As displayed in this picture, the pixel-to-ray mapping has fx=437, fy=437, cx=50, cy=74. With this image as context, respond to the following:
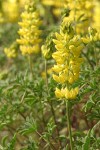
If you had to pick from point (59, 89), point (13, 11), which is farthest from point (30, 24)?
point (13, 11)

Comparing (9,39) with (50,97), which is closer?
(50,97)

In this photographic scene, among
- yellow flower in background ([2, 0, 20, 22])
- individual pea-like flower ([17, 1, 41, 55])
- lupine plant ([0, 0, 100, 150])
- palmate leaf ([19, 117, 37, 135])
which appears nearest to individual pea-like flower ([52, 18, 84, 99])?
lupine plant ([0, 0, 100, 150])

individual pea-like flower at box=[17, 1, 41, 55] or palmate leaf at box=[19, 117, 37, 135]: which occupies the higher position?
individual pea-like flower at box=[17, 1, 41, 55]

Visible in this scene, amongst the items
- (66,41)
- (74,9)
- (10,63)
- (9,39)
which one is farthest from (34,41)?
(9,39)

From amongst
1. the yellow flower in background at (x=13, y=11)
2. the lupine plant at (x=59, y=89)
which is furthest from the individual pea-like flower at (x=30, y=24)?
the yellow flower in background at (x=13, y=11)

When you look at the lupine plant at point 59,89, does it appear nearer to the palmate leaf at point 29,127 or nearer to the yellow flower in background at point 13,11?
the palmate leaf at point 29,127

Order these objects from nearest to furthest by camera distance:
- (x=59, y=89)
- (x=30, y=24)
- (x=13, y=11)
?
(x=59, y=89)
(x=30, y=24)
(x=13, y=11)

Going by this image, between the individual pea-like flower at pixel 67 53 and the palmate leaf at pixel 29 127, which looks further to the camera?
the palmate leaf at pixel 29 127

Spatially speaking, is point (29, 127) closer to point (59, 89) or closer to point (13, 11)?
point (59, 89)

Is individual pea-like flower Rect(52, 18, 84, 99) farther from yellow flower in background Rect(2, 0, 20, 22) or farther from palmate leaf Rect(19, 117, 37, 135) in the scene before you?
yellow flower in background Rect(2, 0, 20, 22)

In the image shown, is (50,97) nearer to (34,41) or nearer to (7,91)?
(7,91)

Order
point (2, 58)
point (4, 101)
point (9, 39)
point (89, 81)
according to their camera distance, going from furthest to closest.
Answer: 1. point (9, 39)
2. point (2, 58)
3. point (4, 101)
4. point (89, 81)
